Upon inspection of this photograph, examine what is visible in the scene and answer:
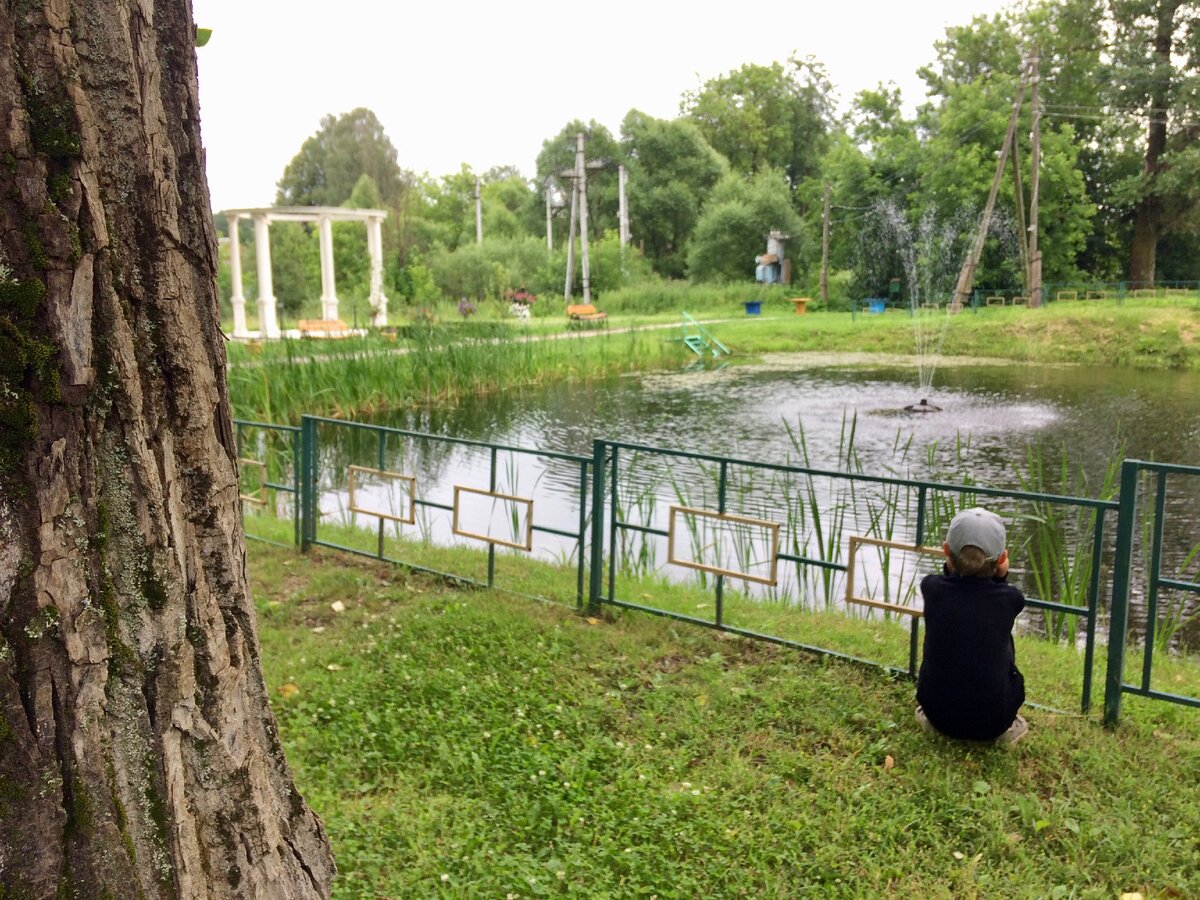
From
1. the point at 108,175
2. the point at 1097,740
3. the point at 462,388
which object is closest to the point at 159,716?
the point at 108,175

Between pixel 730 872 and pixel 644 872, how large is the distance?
0.25 metres

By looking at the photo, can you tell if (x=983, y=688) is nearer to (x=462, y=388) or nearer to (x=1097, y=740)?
(x=1097, y=740)

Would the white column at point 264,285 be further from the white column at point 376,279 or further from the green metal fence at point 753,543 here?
the green metal fence at point 753,543

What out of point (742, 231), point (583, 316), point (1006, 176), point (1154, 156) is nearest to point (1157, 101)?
point (1154, 156)

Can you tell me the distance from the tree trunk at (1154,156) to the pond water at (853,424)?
61.4 feet

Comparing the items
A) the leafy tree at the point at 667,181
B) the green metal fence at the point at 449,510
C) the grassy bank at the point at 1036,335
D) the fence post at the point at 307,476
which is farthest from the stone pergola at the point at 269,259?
the leafy tree at the point at 667,181

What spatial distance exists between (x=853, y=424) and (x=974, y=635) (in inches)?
166

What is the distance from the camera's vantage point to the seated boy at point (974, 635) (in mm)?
3631

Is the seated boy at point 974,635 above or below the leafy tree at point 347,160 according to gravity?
below

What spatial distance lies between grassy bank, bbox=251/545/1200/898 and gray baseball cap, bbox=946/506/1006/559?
0.76 meters

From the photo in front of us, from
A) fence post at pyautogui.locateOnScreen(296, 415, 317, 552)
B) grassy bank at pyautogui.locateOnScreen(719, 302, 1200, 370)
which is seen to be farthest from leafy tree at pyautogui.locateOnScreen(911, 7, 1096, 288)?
fence post at pyautogui.locateOnScreen(296, 415, 317, 552)

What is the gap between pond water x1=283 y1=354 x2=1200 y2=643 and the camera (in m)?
10.7

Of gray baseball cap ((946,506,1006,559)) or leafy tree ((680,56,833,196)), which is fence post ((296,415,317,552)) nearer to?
gray baseball cap ((946,506,1006,559))

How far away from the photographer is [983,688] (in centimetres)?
368
